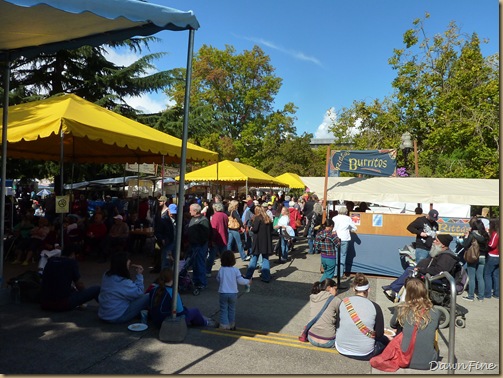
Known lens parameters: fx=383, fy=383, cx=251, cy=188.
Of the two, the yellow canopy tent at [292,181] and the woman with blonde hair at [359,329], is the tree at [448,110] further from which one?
the woman with blonde hair at [359,329]

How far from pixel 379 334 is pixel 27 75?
1913cm

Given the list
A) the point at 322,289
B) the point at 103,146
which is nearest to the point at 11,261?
the point at 103,146

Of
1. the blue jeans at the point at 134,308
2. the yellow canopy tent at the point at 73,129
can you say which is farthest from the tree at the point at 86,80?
the blue jeans at the point at 134,308

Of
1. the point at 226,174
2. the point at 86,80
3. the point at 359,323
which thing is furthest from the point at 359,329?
the point at 86,80

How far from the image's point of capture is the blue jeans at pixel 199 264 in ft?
23.5

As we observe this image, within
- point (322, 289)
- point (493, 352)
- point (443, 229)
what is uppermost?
point (443, 229)

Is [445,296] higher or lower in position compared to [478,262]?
lower

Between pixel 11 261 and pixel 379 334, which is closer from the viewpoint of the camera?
pixel 379 334

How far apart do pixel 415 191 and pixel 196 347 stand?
24.1 ft

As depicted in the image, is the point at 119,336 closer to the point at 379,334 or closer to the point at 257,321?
the point at 257,321

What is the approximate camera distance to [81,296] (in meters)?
5.54

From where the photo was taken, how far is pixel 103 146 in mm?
11508

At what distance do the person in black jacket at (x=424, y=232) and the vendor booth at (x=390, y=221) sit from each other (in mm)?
692

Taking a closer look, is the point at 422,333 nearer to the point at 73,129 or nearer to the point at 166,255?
the point at 166,255
